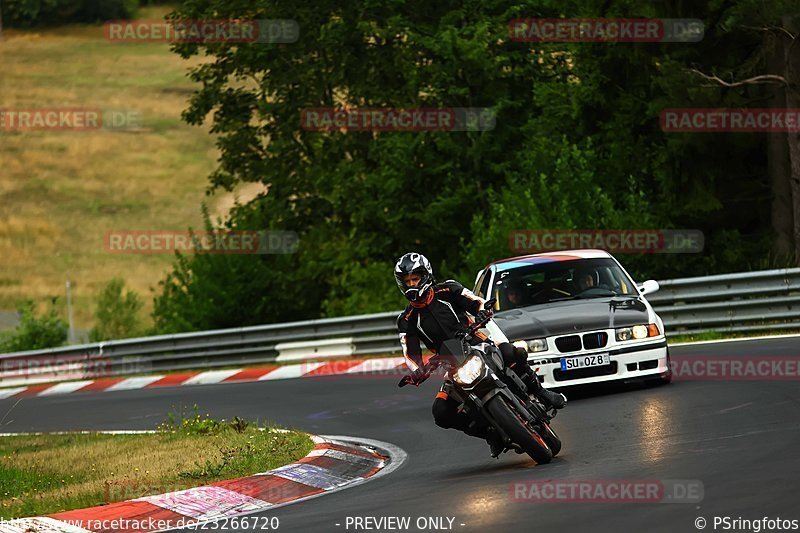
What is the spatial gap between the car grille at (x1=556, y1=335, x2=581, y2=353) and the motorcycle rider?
125 inches

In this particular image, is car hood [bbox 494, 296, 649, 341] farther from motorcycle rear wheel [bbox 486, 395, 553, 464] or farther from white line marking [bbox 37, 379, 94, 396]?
white line marking [bbox 37, 379, 94, 396]

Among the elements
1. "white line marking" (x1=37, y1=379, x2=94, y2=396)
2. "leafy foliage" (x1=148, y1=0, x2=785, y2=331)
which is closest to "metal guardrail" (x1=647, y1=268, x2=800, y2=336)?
"leafy foliage" (x1=148, y1=0, x2=785, y2=331)

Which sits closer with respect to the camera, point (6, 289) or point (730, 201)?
point (730, 201)

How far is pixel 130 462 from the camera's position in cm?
1348

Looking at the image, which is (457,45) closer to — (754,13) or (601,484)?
(754,13)

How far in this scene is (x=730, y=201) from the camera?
101 feet

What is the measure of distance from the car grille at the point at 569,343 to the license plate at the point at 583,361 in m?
0.09

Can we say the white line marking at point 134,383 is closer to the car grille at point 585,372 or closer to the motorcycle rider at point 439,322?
the car grille at point 585,372

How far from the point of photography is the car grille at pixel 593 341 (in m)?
14.4

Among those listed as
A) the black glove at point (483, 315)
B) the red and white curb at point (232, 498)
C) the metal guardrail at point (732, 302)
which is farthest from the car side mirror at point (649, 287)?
the metal guardrail at point (732, 302)

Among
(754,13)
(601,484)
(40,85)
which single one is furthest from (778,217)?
(40,85)

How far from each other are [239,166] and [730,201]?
18.8m

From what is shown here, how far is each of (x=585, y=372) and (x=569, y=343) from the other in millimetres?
360

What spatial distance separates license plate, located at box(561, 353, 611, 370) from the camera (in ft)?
47.4
